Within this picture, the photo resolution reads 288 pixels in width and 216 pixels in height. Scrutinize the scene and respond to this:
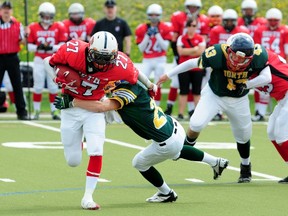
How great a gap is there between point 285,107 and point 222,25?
7.39 metres

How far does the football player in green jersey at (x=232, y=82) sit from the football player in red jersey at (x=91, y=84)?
1393 millimetres

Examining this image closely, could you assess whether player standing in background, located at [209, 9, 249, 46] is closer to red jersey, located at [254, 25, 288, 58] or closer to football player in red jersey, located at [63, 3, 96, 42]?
red jersey, located at [254, 25, 288, 58]

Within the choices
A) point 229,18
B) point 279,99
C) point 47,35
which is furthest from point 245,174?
point 47,35

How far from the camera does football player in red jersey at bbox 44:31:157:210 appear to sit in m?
8.84

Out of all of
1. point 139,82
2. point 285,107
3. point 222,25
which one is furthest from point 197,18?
point 139,82

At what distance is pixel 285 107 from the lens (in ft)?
35.6

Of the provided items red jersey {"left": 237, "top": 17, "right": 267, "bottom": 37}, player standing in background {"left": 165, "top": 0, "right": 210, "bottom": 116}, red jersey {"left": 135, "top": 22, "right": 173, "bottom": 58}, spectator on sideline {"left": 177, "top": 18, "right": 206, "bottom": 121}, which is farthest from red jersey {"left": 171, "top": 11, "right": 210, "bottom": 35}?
red jersey {"left": 237, "top": 17, "right": 267, "bottom": 37}

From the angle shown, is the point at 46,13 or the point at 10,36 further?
the point at 46,13

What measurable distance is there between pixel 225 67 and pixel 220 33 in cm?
742

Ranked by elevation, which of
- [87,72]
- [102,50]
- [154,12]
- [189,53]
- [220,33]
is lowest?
[189,53]

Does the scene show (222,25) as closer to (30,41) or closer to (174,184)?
(30,41)

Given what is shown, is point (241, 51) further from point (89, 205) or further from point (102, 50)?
point (89, 205)

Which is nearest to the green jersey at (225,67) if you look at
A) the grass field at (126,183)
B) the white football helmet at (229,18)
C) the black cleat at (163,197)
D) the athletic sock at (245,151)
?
the athletic sock at (245,151)

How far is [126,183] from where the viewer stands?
1066 cm
